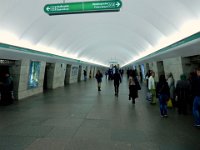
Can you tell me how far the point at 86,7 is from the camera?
16.2 ft

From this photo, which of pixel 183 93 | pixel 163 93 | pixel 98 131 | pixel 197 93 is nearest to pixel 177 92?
pixel 183 93

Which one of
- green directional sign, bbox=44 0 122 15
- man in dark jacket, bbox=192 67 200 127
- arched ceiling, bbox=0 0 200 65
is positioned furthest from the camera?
arched ceiling, bbox=0 0 200 65

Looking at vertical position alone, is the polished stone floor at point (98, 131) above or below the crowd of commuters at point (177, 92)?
below

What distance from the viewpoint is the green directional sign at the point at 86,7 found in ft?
15.8

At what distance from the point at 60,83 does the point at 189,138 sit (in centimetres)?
1507

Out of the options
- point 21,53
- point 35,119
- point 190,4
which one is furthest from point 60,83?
point 190,4

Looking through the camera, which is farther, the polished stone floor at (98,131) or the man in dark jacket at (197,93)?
the man in dark jacket at (197,93)

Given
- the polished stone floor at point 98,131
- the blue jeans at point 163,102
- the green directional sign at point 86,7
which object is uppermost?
the green directional sign at point 86,7

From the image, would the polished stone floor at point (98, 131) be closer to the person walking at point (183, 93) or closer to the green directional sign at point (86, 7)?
the person walking at point (183, 93)

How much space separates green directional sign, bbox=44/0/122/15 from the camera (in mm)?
4828

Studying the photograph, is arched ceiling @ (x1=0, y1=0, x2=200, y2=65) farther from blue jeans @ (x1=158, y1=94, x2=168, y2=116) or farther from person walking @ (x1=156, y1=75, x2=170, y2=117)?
blue jeans @ (x1=158, y1=94, x2=168, y2=116)

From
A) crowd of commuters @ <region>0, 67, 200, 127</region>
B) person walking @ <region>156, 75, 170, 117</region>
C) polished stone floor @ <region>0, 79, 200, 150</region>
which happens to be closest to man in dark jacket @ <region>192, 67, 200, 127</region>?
crowd of commuters @ <region>0, 67, 200, 127</region>

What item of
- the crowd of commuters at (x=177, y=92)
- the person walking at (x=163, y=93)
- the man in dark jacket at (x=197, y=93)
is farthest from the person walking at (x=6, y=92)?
the man in dark jacket at (x=197, y=93)

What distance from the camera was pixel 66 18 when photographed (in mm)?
9289
